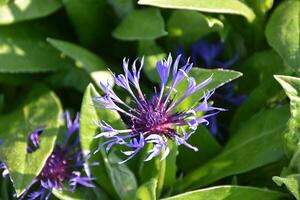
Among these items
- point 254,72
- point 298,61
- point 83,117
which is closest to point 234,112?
point 254,72

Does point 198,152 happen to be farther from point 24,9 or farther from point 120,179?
point 24,9

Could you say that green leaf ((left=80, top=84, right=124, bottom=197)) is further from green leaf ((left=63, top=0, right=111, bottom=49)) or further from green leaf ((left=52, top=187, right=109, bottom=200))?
green leaf ((left=63, top=0, right=111, bottom=49))

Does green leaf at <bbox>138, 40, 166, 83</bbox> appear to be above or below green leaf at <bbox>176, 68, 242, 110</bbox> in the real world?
below

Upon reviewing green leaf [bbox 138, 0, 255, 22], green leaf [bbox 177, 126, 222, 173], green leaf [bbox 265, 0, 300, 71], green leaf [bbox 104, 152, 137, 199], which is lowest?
green leaf [bbox 177, 126, 222, 173]

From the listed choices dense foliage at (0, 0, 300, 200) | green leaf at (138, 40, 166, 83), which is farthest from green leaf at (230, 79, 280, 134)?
green leaf at (138, 40, 166, 83)

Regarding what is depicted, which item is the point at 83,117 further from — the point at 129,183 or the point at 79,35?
the point at 79,35

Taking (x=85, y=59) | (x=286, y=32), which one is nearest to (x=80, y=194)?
(x=85, y=59)
